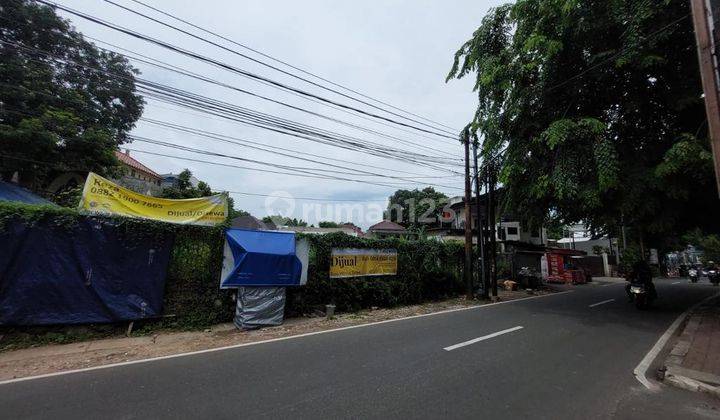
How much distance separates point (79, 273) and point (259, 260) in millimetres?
3796

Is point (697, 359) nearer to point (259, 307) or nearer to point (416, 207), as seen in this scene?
point (259, 307)

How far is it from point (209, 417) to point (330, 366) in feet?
7.01

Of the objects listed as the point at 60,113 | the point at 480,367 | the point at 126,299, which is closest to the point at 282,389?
the point at 480,367

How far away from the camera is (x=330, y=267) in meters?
10.9

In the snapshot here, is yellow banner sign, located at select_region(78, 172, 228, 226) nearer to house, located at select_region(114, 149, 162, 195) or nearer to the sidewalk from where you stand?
the sidewalk

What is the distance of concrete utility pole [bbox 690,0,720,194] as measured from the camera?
432 cm

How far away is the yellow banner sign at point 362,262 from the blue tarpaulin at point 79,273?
5.01 metres

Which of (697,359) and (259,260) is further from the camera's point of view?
(259,260)

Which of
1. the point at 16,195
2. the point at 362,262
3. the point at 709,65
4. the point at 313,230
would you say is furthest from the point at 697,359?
the point at 313,230

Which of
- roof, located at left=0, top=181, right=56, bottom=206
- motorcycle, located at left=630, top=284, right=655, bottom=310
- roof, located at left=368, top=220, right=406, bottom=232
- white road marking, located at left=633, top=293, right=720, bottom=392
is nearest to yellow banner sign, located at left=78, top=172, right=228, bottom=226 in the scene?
roof, located at left=0, top=181, right=56, bottom=206

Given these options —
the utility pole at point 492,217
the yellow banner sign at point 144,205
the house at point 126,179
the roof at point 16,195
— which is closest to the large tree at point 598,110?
the utility pole at point 492,217

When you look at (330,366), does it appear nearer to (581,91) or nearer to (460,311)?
(460,311)

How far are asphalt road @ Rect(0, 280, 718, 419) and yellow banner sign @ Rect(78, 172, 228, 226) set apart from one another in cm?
424

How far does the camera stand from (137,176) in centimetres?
3152
